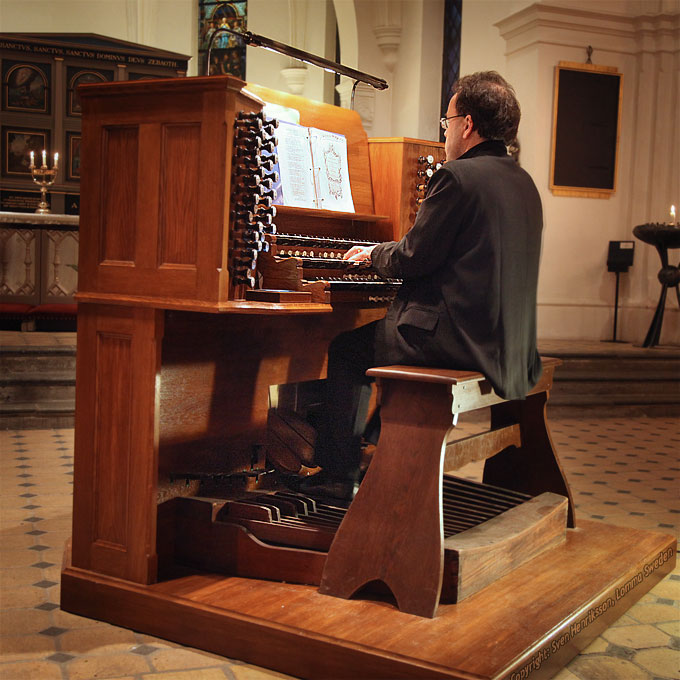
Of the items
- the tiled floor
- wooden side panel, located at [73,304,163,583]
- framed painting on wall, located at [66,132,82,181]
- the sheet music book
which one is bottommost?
the tiled floor

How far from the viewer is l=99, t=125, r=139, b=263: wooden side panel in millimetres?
2717

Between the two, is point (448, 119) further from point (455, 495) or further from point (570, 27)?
point (570, 27)

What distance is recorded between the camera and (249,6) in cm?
1411

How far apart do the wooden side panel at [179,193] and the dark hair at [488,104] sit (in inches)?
36.4

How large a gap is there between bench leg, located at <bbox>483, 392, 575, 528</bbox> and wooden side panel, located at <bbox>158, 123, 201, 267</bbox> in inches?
62.1

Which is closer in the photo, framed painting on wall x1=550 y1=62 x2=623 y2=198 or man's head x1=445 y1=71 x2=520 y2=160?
man's head x1=445 y1=71 x2=520 y2=160

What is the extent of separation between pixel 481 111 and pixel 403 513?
1.34 m

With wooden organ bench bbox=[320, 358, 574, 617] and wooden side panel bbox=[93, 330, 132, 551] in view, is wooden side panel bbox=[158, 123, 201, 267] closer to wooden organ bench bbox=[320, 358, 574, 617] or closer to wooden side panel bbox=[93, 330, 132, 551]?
wooden side panel bbox=[93, 330, 132, 551]

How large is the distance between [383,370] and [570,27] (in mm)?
7990

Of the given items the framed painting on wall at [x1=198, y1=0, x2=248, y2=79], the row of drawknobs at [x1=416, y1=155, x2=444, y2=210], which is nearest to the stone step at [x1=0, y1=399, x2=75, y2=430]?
the row of drawknobs at [x1=416, y1=155, x2=444, y2=210]

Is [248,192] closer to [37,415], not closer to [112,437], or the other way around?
[112,437]

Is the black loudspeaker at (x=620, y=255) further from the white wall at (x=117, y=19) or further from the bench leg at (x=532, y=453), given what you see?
the white wall at (x=117, y=19)

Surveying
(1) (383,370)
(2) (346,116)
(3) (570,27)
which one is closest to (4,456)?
(2) (346,116)

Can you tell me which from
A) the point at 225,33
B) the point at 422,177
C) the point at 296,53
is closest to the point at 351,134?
the point at 422,177
